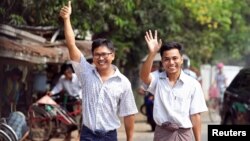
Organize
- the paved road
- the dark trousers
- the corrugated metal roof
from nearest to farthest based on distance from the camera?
the dark trousers, the corrugated metal roof, the paved road

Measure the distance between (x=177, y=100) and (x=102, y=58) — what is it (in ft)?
2.61

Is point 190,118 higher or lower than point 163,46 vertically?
lower

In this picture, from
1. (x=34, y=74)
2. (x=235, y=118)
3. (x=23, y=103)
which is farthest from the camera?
(x=34, y=74)

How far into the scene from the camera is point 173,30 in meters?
20.1

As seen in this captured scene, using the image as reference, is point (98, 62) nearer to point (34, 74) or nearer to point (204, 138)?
point (204, 138)

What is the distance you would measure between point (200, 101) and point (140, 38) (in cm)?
1513

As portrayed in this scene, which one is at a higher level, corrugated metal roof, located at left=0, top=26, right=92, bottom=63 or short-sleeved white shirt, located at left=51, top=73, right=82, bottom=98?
corrugated metal roof, located at left=0, top=26, right=92, bottom=63

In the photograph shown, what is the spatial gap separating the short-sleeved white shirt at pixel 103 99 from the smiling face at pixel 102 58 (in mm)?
73

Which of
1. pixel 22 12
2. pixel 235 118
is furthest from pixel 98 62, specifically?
pixel 235 118

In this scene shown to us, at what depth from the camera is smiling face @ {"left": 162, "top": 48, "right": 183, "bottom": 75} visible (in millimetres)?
6301

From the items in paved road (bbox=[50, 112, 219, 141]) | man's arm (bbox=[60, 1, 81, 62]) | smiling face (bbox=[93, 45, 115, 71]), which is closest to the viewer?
smiling face (bbox=[93, 45, 115, 71])

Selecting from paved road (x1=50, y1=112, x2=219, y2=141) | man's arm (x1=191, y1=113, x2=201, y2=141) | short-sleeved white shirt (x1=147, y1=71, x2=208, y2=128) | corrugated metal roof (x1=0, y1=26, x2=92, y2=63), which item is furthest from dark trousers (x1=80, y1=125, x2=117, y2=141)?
paved road (x1=50, y1=112, x2=219, y2=141)

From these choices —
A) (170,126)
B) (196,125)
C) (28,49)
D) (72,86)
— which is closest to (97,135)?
(170,126)

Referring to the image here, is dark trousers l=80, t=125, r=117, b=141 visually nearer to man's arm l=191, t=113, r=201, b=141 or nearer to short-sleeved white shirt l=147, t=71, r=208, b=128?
short-sleeved white shirt l=147, t=71, r=208, b=128
